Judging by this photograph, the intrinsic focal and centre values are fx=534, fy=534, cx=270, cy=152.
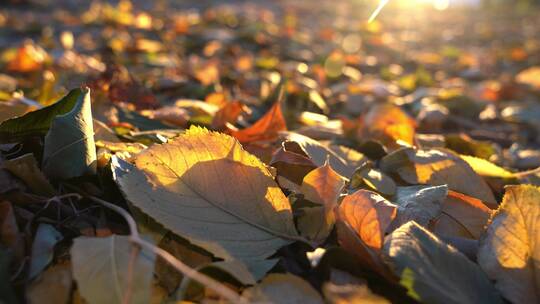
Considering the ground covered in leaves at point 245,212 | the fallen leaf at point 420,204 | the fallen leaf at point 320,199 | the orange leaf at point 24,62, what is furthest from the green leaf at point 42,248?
the orange leaf at point 24,62

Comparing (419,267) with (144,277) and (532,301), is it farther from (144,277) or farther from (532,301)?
(144,277)

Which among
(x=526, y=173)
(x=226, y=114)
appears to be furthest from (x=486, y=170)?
(x=226, y=114)

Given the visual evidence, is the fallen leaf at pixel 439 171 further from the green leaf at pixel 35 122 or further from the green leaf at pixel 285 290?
the green leaf at pixel 35 122

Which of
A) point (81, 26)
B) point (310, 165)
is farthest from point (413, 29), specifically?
point (310, 165)

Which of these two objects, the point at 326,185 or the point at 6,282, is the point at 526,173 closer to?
the point at 326,185

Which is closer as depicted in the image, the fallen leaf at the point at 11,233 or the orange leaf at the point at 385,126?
the fallen leaf at the point at 11,233

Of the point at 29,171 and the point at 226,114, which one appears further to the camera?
the point at 226,114
